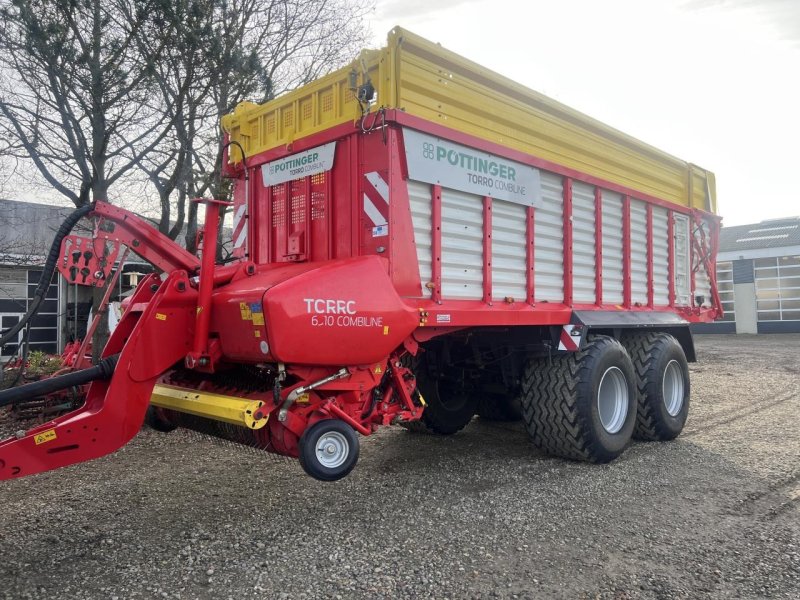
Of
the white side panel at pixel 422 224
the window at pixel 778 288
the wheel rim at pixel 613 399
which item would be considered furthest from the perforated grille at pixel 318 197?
the window at pixel 778 288

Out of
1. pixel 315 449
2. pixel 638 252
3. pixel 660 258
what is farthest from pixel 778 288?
pixel 315 449

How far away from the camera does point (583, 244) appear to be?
19.2ft

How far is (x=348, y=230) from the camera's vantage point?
4.39 meters

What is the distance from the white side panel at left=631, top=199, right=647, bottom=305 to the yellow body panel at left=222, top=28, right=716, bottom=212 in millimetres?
273

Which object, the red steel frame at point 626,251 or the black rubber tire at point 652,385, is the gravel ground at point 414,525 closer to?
the black rubber tire at point 652,385

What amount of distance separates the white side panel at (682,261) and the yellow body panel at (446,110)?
1229 millimetres

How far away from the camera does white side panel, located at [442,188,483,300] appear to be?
4559 millimetres

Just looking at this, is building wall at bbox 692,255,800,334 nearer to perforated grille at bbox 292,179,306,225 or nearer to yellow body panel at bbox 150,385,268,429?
perforated grille at bbox 292,179,306,225

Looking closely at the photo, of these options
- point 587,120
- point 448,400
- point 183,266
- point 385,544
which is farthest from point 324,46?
point 385,544

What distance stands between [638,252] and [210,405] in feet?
15.7

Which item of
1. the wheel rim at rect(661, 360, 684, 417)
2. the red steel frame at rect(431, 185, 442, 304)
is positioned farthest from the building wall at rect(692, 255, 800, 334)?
the red steel frame at rect(431, 185, 442, 304)

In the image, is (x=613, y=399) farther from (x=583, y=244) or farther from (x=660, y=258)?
(x=660, y=258)

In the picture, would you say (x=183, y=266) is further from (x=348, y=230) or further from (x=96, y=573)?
(x=96, y=573)

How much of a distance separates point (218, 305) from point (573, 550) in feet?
8.40
